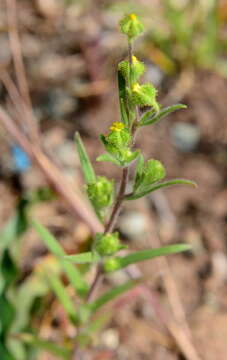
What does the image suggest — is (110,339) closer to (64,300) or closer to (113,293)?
(64,300)

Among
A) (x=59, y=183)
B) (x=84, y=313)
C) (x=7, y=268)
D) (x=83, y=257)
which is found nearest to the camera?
(x=83, y=257)

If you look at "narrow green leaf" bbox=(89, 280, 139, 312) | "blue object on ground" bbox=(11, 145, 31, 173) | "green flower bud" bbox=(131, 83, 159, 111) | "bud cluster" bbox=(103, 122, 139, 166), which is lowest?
"narrow green leaf" bbox=(89, 280, 139, 312)

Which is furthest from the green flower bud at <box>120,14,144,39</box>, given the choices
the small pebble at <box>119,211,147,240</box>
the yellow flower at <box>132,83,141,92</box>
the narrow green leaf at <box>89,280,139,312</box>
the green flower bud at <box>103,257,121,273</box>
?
the small pebble at <box>119,211,147,240</box>

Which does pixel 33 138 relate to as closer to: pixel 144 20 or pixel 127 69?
pixel 144 20

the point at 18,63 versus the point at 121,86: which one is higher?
the point at 121,86

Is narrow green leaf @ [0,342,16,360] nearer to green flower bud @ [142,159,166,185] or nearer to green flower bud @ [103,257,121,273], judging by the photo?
green flower bud @ [103,257,121,273]

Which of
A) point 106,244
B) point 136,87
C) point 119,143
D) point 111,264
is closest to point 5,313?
point 111,264

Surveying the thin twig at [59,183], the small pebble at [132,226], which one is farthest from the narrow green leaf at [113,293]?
the small pebble at [132,226]
